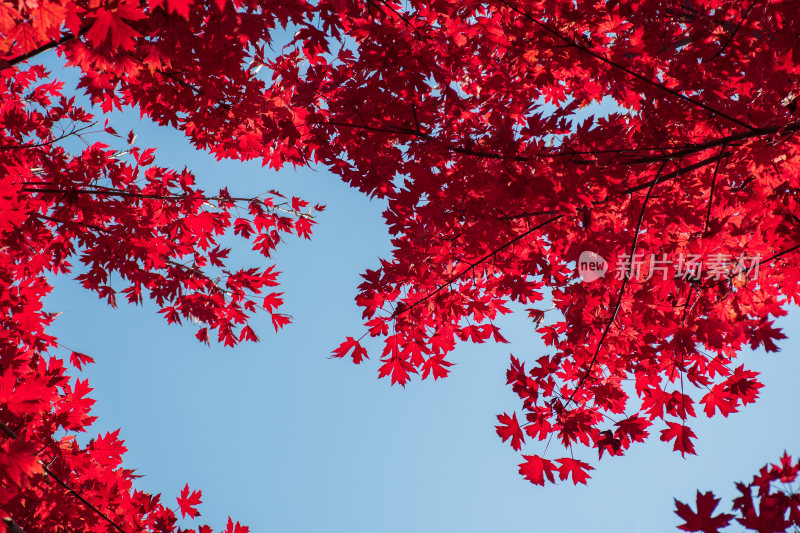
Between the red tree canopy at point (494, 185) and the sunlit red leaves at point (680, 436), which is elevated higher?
the red tree canopy at point (494, 185)

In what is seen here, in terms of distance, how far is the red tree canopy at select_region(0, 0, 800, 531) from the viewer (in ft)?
10.0

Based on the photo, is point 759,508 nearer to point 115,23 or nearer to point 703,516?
point 703,516

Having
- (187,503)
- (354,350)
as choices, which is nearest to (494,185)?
(354,350)

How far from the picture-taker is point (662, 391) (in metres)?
3.76

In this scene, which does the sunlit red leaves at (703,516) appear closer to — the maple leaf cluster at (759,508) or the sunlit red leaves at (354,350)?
the maple leaf cluster at (759,508)

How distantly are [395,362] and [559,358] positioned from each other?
1.47m

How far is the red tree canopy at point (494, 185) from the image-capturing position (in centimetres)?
306

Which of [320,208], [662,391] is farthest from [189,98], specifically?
[662,391]

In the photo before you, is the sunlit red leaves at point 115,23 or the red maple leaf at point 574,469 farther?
the red maple leaf at point 574,469

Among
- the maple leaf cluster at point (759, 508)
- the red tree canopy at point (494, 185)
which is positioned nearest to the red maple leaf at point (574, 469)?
the red tree canopy at point (494, 185)

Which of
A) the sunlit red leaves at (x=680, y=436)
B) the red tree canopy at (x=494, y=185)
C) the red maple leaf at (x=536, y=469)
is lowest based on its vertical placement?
the red maple leaf at (x=536, y=469)

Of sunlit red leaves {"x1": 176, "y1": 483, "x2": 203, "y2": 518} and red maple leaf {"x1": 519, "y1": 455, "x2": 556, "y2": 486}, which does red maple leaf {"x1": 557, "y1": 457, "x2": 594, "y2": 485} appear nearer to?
red maple leaf {"x1": 519, "y1": 455, "x2": 556, "y2": 486}

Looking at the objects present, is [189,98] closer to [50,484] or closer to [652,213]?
[50,484]

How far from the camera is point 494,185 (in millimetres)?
3590
